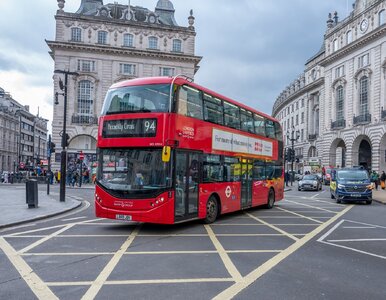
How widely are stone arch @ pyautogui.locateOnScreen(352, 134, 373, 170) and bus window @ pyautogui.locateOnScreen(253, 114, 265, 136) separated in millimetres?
38505

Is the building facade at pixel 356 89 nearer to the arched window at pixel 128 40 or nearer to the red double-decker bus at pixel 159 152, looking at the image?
the arched window at pixel 128 40

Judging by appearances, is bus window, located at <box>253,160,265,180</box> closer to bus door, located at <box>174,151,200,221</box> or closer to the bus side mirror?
bus door, located at <box>174,151,200,221</box>

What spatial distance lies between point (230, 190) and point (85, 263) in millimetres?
7294

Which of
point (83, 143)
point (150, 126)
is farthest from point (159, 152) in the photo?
point (83, 143)

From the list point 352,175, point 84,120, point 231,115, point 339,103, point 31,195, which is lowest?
point 31,195

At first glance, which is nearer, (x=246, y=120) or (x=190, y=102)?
(x=190, y=102)

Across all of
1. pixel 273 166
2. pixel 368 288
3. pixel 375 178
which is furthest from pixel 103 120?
pixel 375 178

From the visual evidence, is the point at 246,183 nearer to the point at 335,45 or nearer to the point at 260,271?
the point at 260,271

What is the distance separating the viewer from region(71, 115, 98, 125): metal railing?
4797 cm

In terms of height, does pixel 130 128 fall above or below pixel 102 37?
below

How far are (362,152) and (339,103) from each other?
7.49 metres

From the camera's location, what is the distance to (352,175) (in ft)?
70.2

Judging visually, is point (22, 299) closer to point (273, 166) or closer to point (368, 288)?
point (368, 288)

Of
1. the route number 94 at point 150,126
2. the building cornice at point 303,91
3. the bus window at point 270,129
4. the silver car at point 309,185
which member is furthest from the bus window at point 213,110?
the building cornice at point 303,91
